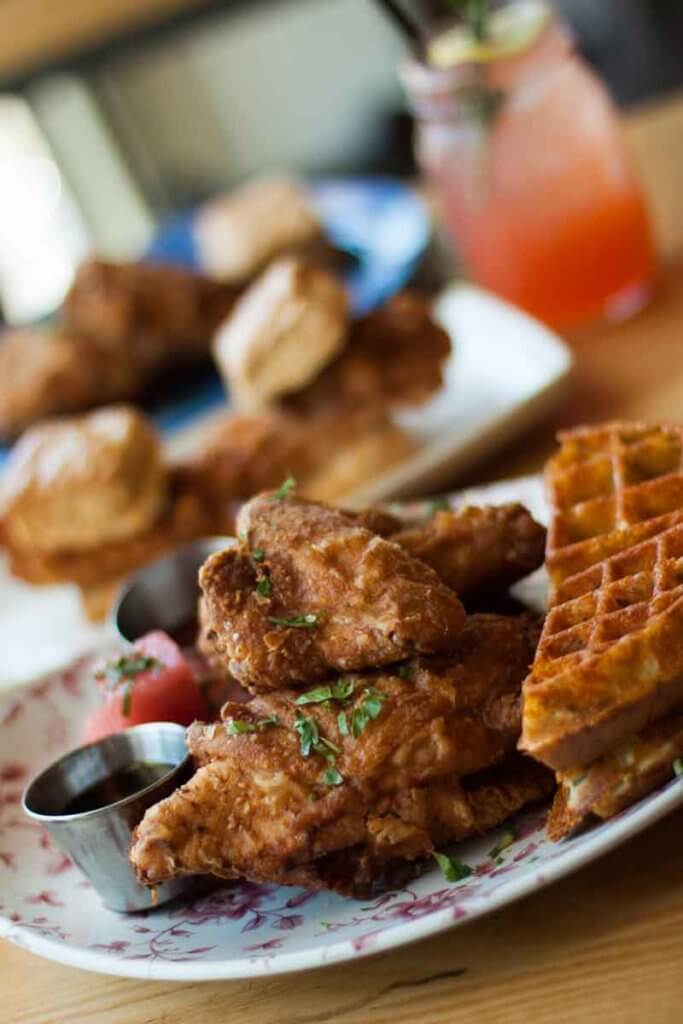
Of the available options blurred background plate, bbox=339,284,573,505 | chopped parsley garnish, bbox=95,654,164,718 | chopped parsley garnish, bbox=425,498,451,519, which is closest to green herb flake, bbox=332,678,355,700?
chopped parsley garnish, bbox=425,498,451,519

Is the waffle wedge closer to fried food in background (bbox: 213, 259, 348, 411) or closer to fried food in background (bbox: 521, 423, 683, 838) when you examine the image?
fried food in background (bbox: 521, 423, 683, 838)

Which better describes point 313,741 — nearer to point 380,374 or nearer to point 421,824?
point 421,824

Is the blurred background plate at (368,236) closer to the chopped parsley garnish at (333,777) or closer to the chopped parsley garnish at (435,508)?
the chopped parsley garnish at (435,508)

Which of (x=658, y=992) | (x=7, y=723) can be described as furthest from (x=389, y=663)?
(x=7, y=723)

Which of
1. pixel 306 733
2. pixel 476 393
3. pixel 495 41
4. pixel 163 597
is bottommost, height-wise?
pixel 476 393

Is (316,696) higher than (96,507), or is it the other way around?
(316,696)

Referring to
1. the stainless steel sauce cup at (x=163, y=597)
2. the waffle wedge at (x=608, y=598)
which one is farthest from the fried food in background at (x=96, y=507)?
the waffle wedge at (x=608, y=598)

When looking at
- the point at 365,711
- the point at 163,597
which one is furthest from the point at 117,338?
the point at 365,711

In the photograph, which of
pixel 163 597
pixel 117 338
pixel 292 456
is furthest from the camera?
pixel 117 338

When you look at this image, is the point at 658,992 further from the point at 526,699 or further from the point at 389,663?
the point at 389,663
